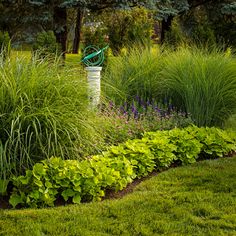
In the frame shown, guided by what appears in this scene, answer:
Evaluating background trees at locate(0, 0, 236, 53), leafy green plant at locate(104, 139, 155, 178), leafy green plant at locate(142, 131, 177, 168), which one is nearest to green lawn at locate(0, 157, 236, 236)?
leafy green plant at locate(104, 139, 155, 178)

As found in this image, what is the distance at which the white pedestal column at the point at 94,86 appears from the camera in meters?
4.74

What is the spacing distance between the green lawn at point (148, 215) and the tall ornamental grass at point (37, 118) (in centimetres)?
59

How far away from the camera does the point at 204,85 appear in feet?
20.2

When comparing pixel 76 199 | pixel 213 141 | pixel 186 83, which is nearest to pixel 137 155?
pixel 76 199

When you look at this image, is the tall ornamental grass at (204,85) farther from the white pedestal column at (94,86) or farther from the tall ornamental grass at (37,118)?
the tall ornamental grass at (37,118)

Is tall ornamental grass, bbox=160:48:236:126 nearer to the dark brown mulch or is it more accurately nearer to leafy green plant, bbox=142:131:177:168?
leafy green plant, bbox=142:131:177:168

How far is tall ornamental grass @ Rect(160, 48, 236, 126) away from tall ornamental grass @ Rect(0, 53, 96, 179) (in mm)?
2296

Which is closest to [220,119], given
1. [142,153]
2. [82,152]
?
[142,153]

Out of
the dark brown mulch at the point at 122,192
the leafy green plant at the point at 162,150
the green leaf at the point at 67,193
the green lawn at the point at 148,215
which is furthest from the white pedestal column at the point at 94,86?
the green leaf at the point at 67,193

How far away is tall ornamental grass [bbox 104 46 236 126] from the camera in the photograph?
6219mm

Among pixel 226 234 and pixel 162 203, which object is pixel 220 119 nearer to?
pixel 162 203

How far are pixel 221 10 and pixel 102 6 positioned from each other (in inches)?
172

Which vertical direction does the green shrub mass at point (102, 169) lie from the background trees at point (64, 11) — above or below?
below

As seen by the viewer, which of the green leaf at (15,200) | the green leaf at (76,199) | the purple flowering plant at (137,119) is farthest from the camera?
the purple flowering plant at (137,119)
